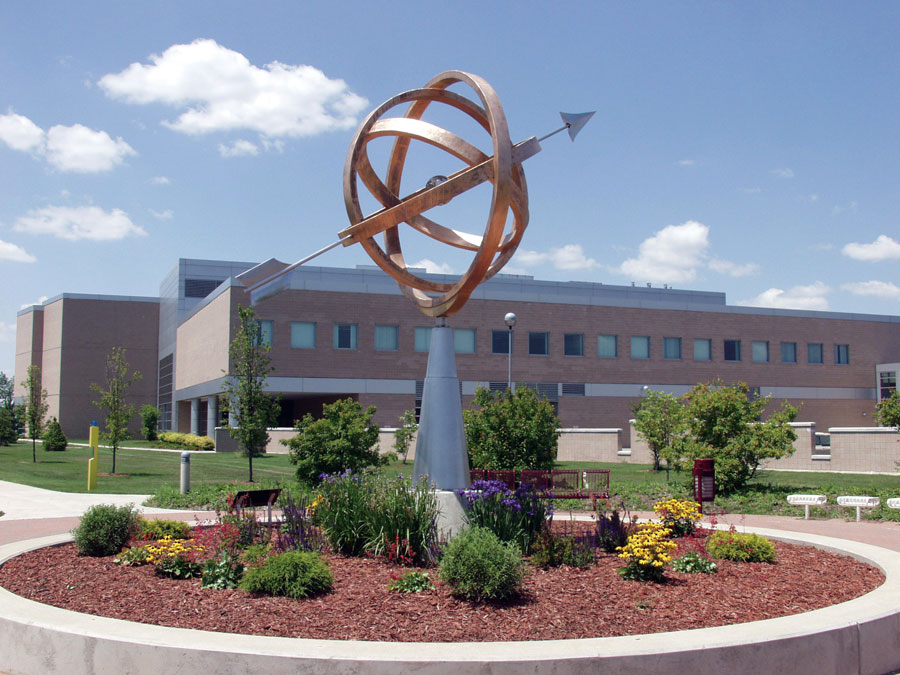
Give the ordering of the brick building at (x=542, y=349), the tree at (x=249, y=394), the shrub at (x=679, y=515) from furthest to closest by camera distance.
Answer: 1. the brick building at (x=542, y=349)
2. the tree at (x=249, y=394)
3. the shrub at (x=679, y=515)

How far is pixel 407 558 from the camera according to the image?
8992 mm

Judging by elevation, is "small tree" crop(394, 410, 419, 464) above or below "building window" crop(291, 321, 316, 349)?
below

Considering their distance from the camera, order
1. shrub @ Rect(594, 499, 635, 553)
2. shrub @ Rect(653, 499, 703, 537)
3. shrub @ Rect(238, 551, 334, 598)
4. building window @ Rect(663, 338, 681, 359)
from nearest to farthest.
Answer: shrub @ Rect(238, 551, 334, 598), shrub @ Rect(594, 499, 635, 553), shrub @ Rect(653, 499, 703, 537), building window @ Rect(663, 338, 681, 359)

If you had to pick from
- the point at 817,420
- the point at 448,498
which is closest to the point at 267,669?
the point at 448,498

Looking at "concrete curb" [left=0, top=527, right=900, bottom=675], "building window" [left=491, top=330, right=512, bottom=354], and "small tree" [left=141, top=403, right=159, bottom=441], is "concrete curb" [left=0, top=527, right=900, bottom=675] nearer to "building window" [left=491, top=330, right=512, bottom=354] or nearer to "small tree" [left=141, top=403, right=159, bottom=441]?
"building window" [left=491, top=330, right=512, bottom=354]

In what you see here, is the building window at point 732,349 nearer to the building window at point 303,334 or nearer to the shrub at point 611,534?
the building window at point 303,334

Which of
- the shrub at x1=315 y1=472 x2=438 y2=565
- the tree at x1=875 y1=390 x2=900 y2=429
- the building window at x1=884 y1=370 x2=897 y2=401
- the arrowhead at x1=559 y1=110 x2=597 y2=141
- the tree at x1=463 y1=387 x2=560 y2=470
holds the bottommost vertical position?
the shrub at x1=315 y1=472 x2=438 y2=565

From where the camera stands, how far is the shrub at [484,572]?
7.17 meters

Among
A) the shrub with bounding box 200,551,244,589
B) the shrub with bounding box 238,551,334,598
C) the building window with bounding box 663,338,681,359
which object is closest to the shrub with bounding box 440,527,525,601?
the shrub with bounding box 238,551,334,598

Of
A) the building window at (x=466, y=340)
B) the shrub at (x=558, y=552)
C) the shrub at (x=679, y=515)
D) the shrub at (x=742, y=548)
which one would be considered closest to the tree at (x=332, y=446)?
the shrub at (x=679, y=515)

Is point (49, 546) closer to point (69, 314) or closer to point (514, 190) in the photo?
point (514, 190)

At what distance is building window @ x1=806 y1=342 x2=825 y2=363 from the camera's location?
51016mm

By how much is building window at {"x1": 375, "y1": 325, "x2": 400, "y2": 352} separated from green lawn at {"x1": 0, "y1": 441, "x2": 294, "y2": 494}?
8.65 metres

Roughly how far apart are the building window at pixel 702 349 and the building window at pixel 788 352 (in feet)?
17.7
